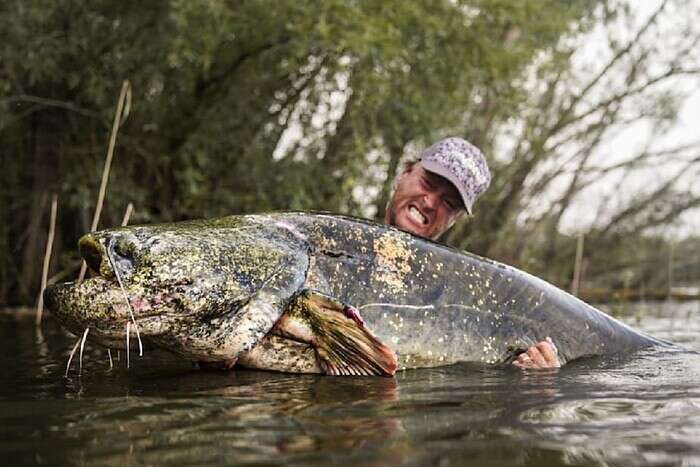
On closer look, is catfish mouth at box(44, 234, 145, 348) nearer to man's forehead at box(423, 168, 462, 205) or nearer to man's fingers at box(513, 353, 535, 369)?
man's fingers at box(513, 353, 535, 369)

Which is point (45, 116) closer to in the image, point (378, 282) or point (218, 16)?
point (218, 16)

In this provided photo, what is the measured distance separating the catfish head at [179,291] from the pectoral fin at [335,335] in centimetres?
8

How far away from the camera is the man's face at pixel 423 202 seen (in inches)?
197

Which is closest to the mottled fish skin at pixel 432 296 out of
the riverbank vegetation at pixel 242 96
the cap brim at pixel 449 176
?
the cap brim at pixel 449 176

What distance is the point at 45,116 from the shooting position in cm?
995

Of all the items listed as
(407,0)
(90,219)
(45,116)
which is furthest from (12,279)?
(407,0)

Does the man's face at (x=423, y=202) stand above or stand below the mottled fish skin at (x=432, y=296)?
above

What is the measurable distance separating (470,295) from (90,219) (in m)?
7.01

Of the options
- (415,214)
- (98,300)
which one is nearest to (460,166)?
(415,214)

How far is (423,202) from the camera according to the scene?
5.00 m

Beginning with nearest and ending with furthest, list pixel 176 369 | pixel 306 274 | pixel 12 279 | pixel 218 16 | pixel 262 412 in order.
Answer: pixel 262 412 → pixel 306 274 → pixel 176 369 → pixel 218 16 → pixel 12 279

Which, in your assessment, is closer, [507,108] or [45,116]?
[45,116]

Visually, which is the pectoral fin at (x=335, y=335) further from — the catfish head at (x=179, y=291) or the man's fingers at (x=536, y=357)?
the man's fingers at (x=536, y=357)

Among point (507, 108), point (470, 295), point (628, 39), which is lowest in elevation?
point (470, 295)
